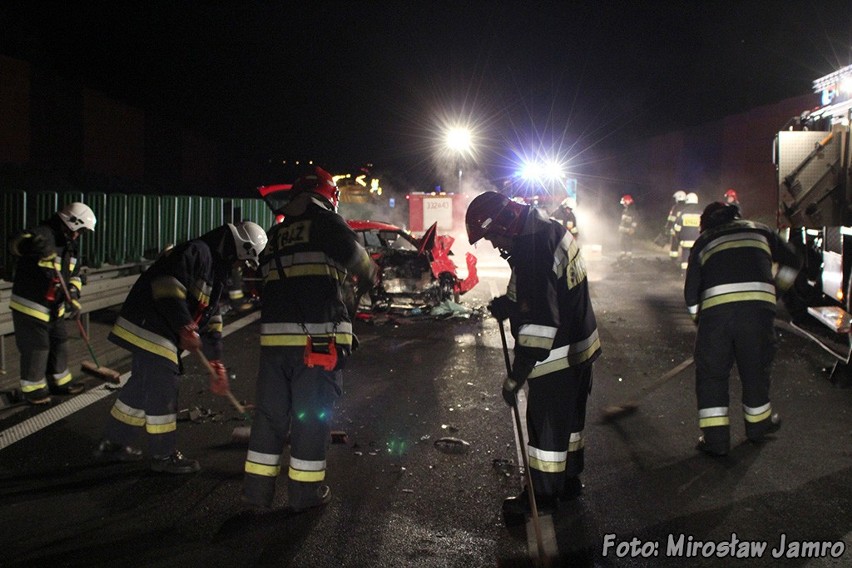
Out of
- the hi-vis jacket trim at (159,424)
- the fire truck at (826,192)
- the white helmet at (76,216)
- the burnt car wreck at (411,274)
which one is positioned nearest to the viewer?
the hi-vis jacket trim at (159,424)

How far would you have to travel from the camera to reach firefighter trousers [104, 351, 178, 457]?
4.51 metres

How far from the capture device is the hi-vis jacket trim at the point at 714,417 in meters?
4.90

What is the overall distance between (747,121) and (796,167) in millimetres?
17068

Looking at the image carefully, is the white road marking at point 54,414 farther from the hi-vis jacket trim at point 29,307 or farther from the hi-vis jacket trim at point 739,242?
the hi-vis jacket trim at point 739,242

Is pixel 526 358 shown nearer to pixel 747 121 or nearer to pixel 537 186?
pixel 537 186

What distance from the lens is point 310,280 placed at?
3939 millimetres

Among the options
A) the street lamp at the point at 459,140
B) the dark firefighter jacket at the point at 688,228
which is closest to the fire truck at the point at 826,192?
the dark firefighter jacket at the point at 688,228

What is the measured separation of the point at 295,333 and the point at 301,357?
0.14 metres

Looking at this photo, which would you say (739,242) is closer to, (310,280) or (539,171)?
(310,280)

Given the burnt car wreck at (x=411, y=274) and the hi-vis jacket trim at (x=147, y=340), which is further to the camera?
the burnt car wreck at (x=411, y=274)

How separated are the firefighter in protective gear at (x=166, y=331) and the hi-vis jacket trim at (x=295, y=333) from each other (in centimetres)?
71

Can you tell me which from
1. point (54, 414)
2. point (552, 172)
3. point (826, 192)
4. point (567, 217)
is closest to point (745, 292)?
point (826, 192)

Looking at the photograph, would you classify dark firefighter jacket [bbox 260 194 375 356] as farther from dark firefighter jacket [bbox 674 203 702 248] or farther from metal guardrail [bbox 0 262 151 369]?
dark firefighter jacket [bbox 674 203 702 248]

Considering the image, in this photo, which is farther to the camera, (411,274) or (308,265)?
(411,274)
